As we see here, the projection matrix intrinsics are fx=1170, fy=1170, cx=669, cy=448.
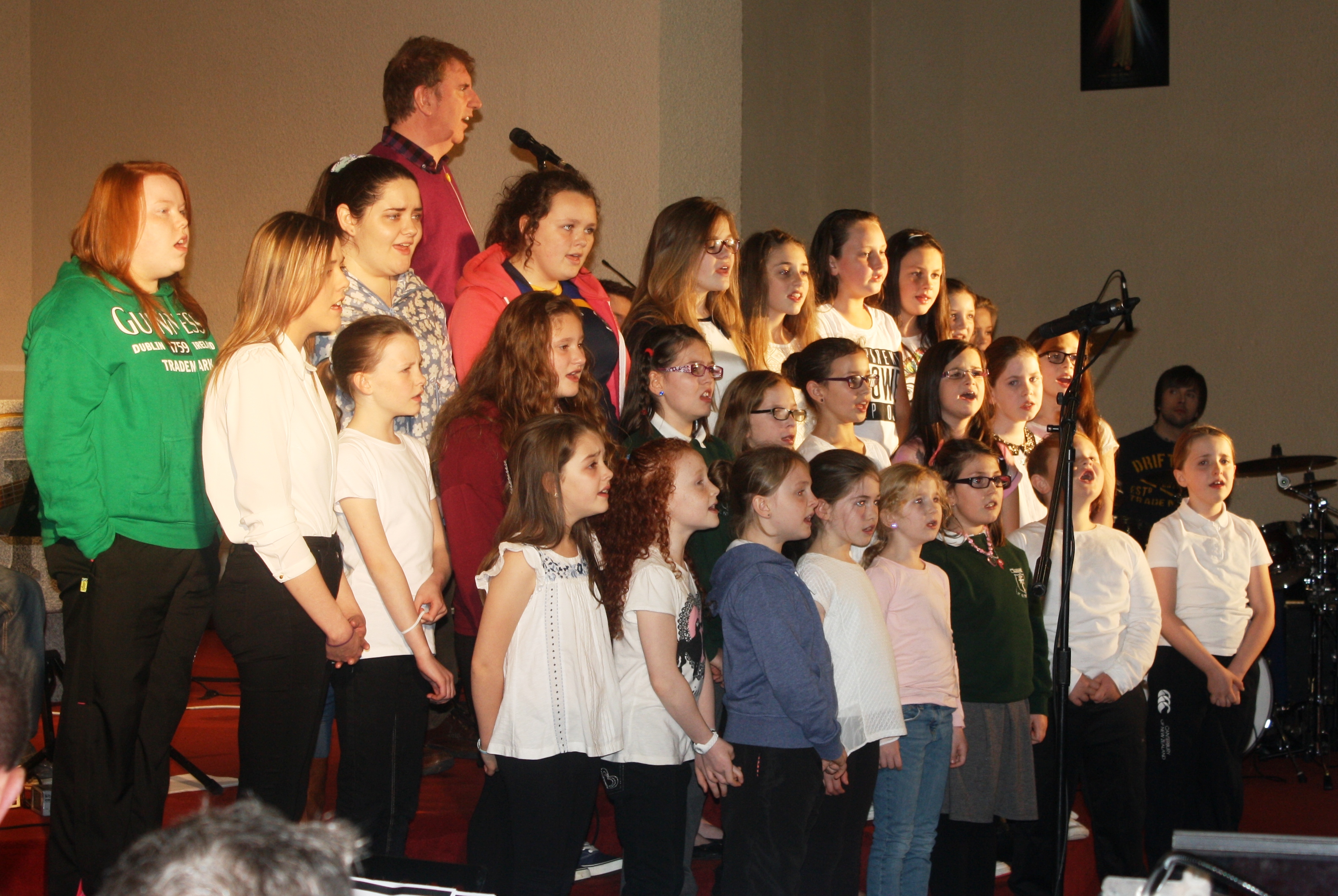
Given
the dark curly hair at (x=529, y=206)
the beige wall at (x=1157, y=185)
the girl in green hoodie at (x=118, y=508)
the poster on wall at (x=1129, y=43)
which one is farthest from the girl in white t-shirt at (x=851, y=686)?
the poster on wall at (x=1129, y=43)

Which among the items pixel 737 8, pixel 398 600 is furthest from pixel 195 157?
pixel 398 600

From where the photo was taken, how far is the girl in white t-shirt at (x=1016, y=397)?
3.58 m

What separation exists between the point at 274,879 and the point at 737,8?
484 centimetres

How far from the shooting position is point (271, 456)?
7.12 ft

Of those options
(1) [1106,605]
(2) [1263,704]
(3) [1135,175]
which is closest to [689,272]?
(1) [1106,605]

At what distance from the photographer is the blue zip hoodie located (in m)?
2.44

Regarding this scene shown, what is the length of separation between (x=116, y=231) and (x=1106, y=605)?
2.59 metres

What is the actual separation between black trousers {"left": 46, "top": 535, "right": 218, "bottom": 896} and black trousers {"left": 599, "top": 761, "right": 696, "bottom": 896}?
0.88 m

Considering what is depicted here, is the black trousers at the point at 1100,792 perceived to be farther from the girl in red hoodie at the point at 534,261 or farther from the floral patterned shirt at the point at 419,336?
the floral patterned shirt at the point at 419,336

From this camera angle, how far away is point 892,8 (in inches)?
278

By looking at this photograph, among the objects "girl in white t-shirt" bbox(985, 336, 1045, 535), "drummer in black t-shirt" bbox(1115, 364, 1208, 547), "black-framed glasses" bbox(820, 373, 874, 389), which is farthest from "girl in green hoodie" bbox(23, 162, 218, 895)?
"drummer in black t-shirt" bbox(1115, 364, 1208, 547)

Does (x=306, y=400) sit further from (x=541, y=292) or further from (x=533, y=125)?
(x=533, y=125)

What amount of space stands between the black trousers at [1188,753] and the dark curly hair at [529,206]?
7.15ft

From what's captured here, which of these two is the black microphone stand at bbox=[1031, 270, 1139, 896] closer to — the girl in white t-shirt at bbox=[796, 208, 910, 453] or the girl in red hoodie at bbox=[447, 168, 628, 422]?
the girl in white t-shirt at bbox=[796, 208, 910, 453]
